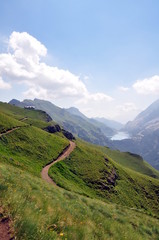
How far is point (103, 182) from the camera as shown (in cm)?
5875

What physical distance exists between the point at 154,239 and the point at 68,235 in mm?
16406

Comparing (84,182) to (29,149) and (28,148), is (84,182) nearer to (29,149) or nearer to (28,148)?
(29,149)

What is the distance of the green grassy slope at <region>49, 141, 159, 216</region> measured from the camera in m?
49.6

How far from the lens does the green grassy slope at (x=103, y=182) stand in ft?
163

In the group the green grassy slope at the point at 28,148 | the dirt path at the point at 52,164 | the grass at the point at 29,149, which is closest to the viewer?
the dirt path at the point at 52,164

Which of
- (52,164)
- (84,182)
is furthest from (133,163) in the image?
(52,164)

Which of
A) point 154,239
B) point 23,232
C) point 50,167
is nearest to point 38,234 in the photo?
point 23,232

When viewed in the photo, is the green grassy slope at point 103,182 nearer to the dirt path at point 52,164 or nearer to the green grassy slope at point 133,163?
the dirt path at point 52,164

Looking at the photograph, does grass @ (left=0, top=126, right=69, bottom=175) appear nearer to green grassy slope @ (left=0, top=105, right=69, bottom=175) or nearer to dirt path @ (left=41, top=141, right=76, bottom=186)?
green grassy slope @ (left=0, top=105, right=69, bottom=175)

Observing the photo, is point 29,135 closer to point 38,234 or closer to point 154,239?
point 154,239

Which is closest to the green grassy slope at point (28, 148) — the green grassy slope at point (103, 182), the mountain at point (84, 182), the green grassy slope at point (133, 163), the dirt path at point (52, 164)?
the mountain at point (84, 182)

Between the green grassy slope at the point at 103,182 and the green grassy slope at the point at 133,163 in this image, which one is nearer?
the green grassy slope at the point at 103,182

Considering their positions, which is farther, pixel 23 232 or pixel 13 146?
pixel 13 146

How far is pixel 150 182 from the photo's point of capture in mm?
81438
